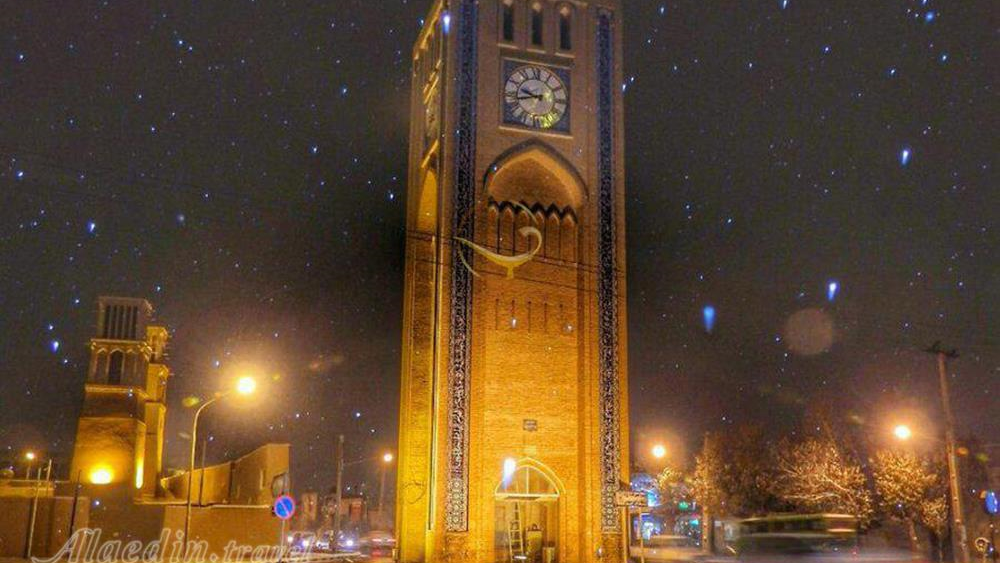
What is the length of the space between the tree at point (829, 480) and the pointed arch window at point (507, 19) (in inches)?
751

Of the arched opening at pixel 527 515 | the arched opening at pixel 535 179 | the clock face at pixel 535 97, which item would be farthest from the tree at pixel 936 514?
the clock face at pixel 535 97

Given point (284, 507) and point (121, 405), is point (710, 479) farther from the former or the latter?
point (284, 507)

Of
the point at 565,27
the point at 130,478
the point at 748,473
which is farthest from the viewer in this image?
the point at 748,473

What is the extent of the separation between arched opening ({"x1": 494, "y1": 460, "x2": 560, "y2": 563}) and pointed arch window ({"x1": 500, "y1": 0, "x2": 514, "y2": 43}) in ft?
42.1

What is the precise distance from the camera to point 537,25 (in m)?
33.0

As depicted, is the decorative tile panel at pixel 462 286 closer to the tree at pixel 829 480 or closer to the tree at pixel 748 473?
the tree at pixel 829 480

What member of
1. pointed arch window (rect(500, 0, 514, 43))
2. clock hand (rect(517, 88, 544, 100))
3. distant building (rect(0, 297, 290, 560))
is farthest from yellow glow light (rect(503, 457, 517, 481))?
pointed arch window (rect(500, 0, 514, 43))

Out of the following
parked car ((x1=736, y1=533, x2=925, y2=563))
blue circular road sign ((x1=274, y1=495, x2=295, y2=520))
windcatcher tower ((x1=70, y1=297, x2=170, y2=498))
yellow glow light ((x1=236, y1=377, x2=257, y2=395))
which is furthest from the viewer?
windcatcher tower ((x1=70, y1=297, x2=170, y2=498))

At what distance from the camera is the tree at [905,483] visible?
3638cm

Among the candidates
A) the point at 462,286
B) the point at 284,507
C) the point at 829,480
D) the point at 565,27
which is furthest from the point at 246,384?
the point at 829,480

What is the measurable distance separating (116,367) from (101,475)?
517 centimetres

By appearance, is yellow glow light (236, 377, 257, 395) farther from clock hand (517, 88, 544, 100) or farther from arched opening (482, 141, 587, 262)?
clock hand (517, 88, 544, 100)

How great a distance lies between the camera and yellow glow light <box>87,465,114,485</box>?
41781 mm

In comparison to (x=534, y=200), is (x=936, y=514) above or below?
below
